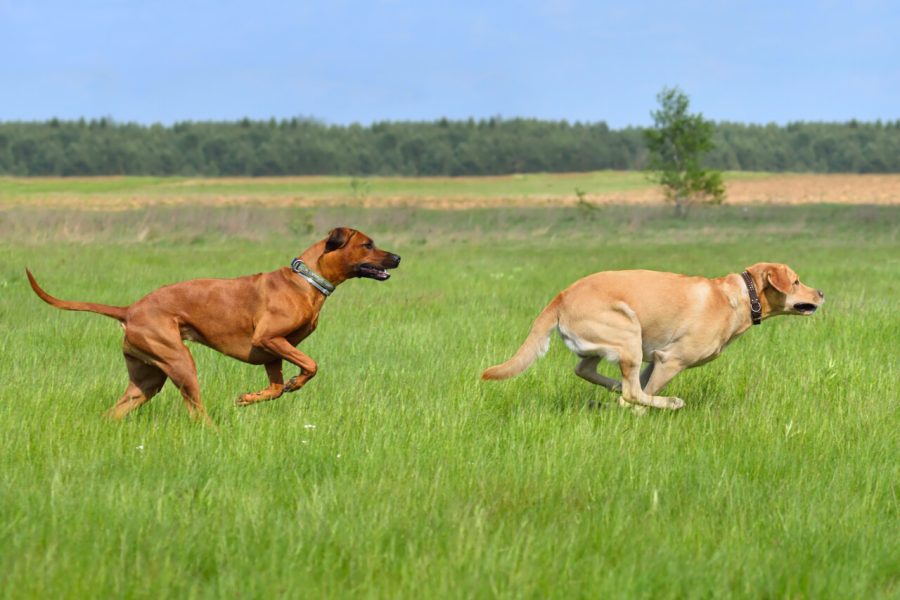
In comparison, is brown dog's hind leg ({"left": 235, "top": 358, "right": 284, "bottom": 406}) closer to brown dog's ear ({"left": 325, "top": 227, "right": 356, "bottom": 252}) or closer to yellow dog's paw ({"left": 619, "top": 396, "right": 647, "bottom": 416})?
brown dog's ear ({"left": 325, "top": 227, "right": 356, "bottom": 252})

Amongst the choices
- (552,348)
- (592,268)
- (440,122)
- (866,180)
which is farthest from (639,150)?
(552,348)

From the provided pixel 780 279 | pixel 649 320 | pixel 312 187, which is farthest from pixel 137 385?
pixel 312 187

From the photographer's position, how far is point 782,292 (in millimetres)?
7793

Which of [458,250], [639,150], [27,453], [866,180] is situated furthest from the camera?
[639,150]

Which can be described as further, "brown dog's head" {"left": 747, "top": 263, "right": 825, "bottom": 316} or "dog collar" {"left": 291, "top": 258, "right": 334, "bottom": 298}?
"brown dog's head" {"left": 747, "top": 263, "right": 825, "bottom": 316}

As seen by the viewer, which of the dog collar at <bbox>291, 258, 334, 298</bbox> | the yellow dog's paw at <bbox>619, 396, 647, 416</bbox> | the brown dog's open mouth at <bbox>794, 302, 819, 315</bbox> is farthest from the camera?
the brown dog's open mouth at <bbox>794, 302, 819, 315</bbox>

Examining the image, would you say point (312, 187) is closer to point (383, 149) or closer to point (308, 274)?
point (383, 149)

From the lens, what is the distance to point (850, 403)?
762 centimetres

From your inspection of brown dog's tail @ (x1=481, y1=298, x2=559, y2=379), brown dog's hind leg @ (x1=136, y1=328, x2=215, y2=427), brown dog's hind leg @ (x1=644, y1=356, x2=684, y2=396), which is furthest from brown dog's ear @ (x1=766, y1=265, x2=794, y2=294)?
brown dog's hind leg @ (x1=136, y1=328, x2=215, y2=427)

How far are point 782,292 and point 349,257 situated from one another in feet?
10.0

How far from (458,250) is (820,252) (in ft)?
29.7

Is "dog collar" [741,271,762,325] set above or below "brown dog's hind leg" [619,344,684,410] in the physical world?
above

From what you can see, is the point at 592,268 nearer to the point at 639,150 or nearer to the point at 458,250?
the point at 458,250

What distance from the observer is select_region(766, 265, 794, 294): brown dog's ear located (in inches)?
306
